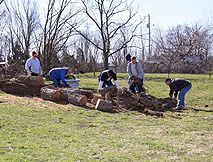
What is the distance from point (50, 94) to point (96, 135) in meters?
4.31

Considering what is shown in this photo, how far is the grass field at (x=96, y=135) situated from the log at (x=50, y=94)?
33.0 inches

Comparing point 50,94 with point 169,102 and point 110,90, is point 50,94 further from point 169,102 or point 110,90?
point 169,102

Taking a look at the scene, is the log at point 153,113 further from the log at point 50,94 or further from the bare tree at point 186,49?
the bare tree at point 186,49

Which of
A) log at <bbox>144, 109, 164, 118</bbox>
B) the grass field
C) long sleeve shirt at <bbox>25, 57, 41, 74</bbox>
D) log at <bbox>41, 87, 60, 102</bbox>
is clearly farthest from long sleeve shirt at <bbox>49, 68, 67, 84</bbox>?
log at <bbox>144, 109, 164, 118</bbox>

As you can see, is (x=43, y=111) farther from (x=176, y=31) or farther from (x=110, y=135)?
(x=176, y=31)

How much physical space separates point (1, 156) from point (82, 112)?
409cm

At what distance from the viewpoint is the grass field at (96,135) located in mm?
4180

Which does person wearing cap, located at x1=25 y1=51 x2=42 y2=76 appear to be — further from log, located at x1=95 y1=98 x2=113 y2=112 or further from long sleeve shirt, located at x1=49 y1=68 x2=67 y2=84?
log, located at x1=95 y1=98 x2=113 y2=112

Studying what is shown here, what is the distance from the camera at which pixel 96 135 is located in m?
5.51

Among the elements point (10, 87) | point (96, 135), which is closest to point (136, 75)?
point (96, 135)

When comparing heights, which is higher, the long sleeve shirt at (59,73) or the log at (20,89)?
the long sleeve shirt at (59,73)

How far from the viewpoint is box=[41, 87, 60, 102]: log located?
30.7ft

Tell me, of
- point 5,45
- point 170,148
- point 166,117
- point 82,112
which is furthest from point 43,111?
point 5,45

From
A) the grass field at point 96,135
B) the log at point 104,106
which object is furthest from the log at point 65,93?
the log at point 104,106
